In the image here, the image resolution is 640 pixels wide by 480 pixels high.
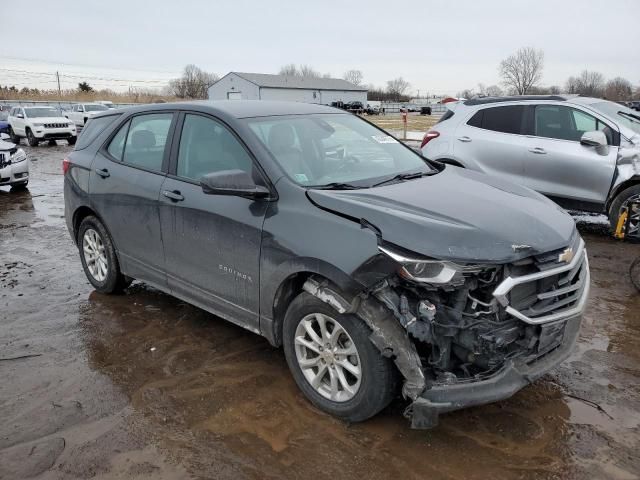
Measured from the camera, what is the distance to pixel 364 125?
186 inches

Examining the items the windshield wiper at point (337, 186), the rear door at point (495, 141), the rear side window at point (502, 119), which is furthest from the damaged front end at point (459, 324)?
the rear side window at point (502, 119)

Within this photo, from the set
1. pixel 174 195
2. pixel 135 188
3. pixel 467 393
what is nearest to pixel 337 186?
pixel 174 195

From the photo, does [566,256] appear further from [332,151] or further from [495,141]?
[495,141]

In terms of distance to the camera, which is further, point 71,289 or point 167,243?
point 71,289

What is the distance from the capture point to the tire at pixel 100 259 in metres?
5.06

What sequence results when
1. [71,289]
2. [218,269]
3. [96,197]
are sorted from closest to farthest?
[218,269]
[96,197]
[71,289]

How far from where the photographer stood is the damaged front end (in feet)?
9.20

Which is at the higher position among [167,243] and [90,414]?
[167,243]

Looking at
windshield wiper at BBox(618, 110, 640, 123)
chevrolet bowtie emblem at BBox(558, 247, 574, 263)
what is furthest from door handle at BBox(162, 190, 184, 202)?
windshield wiper at BBox(618, 110, 640, 123)

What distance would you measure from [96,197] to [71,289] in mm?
1190

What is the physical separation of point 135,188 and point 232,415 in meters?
2.17

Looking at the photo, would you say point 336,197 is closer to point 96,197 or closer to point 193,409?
point 193,409

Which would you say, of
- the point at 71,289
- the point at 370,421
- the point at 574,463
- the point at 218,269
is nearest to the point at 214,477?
the point at 370,421

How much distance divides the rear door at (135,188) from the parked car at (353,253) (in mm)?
20
